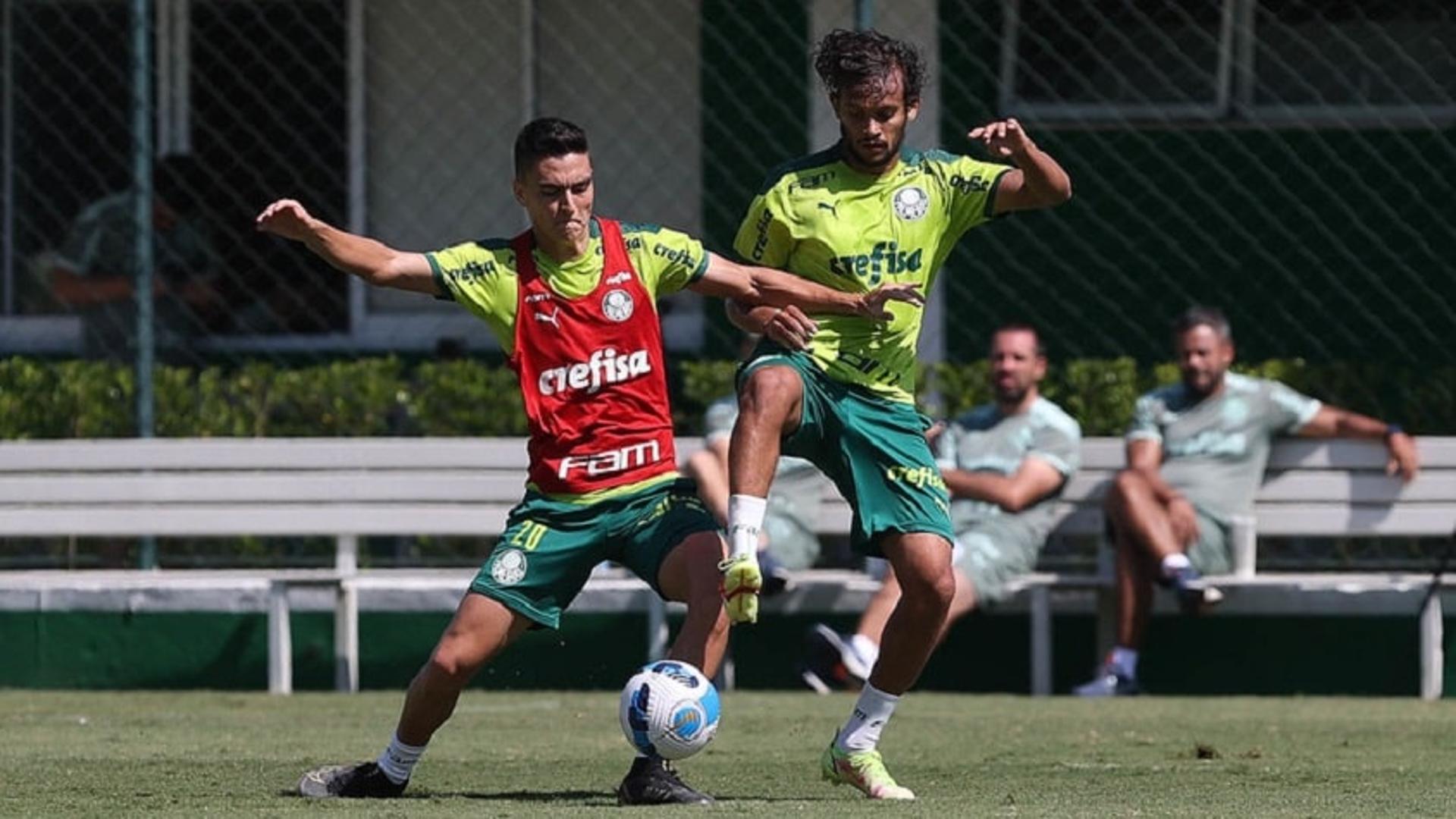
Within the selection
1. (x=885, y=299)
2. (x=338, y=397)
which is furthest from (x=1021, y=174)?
(x=338, y=397)

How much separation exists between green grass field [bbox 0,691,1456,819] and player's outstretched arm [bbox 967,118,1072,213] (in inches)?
59.3

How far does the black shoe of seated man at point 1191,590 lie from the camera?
34.0ft

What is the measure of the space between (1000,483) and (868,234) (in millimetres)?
3632

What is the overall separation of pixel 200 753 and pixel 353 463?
3.10 m

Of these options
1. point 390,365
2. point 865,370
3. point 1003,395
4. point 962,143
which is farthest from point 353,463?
point 865,370

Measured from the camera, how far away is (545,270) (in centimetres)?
707

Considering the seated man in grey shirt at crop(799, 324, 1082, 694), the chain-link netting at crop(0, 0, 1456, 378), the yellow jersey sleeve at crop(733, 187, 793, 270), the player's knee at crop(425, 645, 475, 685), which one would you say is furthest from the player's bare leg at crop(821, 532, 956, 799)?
the chain-link netting at crop(0, 0, 1456, 378)

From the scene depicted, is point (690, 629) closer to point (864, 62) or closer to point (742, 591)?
point (742, 591)

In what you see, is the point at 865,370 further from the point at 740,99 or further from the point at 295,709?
the point at 740,99

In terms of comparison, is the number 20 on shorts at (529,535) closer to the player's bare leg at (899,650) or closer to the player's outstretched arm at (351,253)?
the player's outstretched arm at (351,253)

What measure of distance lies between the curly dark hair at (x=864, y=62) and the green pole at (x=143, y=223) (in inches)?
191

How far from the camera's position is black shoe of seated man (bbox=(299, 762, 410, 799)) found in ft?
22.7

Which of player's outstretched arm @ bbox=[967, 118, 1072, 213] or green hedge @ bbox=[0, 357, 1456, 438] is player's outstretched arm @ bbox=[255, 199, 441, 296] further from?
green hedge @ bbox=[0, 357, 1456, 438]

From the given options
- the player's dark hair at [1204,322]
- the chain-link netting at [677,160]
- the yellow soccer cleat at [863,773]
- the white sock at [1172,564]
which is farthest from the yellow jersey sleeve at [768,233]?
the chain-link netting at [677,160]
